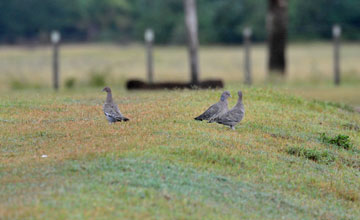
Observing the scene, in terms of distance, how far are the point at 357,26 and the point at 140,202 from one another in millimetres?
53730

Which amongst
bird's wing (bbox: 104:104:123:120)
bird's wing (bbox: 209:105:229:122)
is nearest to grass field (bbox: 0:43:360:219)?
bird's wing (bbox: 104:104:123:120)

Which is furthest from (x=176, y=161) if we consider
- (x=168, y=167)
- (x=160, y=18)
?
(x=160, y=18)

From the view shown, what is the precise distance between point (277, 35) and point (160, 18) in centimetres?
3996

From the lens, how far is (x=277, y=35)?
86.4 ft

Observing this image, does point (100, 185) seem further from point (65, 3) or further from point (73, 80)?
point (65, 3)

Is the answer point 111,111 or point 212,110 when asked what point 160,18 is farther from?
point 111,111

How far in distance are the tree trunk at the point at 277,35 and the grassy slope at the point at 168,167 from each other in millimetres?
13095

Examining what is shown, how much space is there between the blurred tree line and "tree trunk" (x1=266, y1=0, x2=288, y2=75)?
89.5 feet

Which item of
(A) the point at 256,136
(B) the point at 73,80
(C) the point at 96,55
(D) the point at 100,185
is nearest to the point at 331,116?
(A) the point at 256,136

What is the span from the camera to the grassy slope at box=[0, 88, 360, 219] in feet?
24.7

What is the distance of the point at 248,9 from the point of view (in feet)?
213

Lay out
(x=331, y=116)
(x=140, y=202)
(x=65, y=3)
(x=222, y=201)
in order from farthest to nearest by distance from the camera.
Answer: (x=65, y=3) → (x=331, y=116) → (x=222, y=201) → (x=140, y=202)

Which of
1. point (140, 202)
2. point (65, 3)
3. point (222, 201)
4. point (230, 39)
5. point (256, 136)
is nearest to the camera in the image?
point (140, 202)

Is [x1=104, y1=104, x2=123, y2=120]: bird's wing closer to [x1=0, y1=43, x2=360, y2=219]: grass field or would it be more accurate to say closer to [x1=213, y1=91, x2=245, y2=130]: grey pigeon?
[x1=0, y1=43, x2=360, y2=219]: grass field
